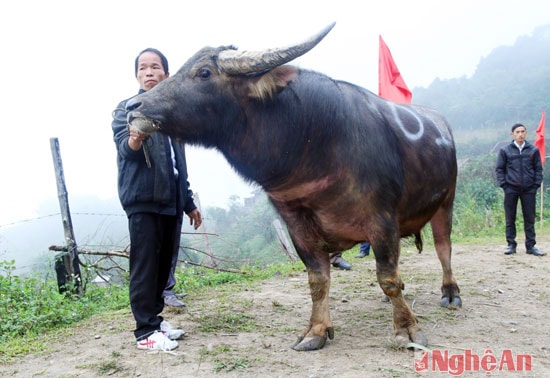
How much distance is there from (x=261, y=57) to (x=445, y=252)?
2.77 metres

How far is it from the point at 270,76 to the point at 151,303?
1840 millimetres

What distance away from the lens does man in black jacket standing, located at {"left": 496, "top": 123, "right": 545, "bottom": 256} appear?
7.48 metres

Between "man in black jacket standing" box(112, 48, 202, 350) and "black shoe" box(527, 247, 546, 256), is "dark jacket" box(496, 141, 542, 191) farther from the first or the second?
"man in black jacket standing" box(112, 48, 202, 350)

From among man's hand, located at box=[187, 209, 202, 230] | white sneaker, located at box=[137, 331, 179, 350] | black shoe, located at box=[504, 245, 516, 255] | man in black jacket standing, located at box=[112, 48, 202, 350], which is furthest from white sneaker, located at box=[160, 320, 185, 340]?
black shoe, located at box=[504, 245, 516, 255]

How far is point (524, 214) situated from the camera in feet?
24.8

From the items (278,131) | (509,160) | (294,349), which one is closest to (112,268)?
(294,349)

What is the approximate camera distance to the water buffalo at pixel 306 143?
8.78 ft

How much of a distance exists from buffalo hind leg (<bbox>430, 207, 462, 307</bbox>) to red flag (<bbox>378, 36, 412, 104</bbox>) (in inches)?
182

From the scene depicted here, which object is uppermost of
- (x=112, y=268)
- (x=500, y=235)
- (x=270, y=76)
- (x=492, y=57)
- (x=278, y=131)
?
(x=492, y=57)

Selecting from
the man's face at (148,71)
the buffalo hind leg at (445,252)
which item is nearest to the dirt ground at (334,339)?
the buffalo hind leg at (445,252)

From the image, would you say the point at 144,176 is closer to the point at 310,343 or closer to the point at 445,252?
the point at 310,343

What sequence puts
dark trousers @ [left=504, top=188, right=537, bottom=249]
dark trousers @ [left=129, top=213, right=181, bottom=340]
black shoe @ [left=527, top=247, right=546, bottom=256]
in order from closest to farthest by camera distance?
dark trousers @ [left=129, top=213, right=181, bottom=340]
black shoe @ [left=527, top=247, right=546, bottom=256]
dark trousers @ [left=504, top=188, right=537, bottom=249]

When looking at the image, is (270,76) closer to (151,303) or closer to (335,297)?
(151,303)

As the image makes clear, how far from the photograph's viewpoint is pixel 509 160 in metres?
7.68
